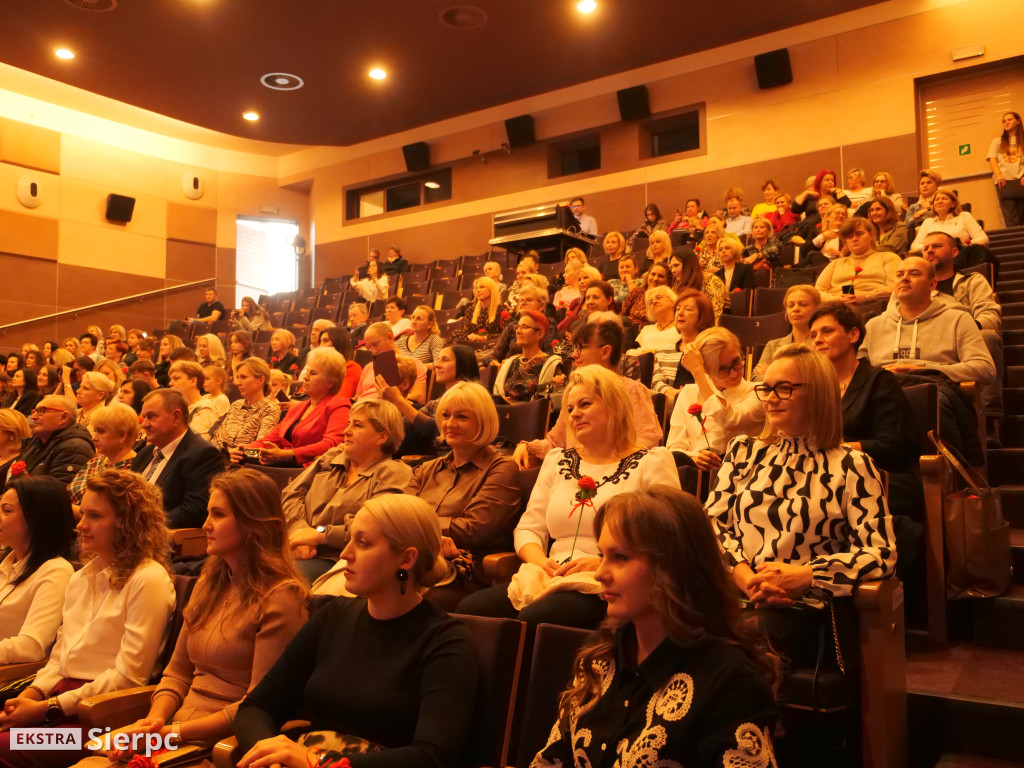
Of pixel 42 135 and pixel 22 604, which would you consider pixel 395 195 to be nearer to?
pixel 42 135

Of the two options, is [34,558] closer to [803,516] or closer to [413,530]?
[413,530]

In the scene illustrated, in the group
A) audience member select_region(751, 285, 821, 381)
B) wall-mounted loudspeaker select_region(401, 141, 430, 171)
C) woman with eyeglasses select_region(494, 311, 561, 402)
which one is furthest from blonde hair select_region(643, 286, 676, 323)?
wall-mounted loudspeaker select_region(401, 141, 430, 171)

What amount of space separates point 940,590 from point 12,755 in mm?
2371

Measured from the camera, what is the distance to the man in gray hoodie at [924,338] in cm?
309

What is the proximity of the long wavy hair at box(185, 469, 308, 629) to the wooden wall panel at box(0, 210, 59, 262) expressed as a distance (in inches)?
427

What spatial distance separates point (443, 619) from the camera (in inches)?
63.4

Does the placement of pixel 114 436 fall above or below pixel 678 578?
above

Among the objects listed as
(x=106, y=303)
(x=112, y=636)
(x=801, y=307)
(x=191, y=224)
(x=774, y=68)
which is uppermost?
(x=774, y=68)

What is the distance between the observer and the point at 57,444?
4008 millimetres

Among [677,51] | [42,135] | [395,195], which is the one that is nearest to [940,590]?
[677,51]

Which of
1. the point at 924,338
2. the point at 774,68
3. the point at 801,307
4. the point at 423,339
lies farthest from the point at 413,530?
the point at 774,68

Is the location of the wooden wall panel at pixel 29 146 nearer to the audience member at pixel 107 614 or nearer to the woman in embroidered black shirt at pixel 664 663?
the audience member at pixel 107 614

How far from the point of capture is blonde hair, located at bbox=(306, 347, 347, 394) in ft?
12.3

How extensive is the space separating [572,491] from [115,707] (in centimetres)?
123
